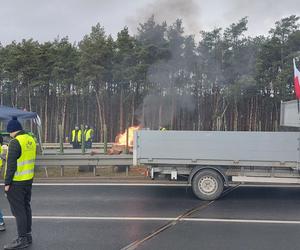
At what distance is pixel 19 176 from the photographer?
21.2ft

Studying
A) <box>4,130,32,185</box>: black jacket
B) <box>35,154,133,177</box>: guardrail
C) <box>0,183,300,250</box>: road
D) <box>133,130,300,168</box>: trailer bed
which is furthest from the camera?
<box>35,154,133,177</box>: guardrail

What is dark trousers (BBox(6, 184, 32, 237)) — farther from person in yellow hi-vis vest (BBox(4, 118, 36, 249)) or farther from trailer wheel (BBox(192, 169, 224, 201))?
trailer wheel (BBox(192, 169, 224, 201))

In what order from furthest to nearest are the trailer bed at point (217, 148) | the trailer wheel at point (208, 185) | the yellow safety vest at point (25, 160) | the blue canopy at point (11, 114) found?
the blue canopy at point (11, 114), the trailer wheel at point (208, 185), the trailer bed at point (217, 148), the yellow safety vest at point (25, 160)

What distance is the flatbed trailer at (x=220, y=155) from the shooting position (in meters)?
10.0

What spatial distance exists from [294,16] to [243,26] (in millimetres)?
5749

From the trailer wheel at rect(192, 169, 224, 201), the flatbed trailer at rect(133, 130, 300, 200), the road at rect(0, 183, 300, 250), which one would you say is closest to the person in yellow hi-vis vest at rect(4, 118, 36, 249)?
the road at rect(0, 183, 300, 250)

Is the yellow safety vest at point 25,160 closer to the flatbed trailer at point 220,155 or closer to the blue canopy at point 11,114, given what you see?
the flatbed trailer at point 220,155

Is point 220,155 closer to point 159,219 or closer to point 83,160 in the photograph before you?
point 159,219

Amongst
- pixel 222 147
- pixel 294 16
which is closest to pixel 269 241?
pixel 222 147

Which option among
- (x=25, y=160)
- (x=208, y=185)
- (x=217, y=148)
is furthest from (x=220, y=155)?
(x=25, y=160)

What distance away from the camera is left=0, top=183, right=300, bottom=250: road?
6734mm

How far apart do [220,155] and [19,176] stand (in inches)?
196

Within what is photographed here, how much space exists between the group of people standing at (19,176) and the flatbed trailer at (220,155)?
3948mm

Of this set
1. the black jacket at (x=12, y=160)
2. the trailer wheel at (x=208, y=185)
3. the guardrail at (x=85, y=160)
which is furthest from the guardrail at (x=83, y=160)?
the black jacket at (x=12, y=160)
